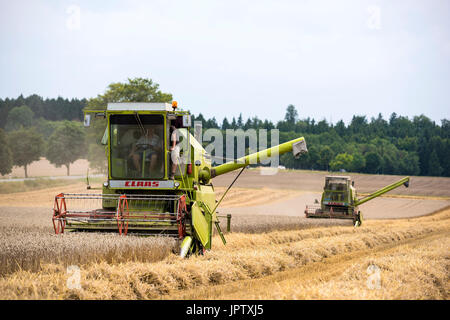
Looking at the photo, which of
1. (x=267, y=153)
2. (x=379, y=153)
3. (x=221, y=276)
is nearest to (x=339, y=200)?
(x=267, y=153)

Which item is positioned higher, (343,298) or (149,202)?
(149,202)

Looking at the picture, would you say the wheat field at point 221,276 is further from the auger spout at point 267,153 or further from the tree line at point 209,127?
the tree line at point 209,127

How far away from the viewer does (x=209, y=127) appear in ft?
353

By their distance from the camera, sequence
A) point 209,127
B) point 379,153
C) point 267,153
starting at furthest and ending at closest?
1. point 209,127
2. point 379,153
3. point 267,153

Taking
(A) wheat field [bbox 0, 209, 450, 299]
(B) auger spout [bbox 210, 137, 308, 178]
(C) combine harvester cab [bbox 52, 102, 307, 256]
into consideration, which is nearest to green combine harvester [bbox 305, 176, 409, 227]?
(B) auger spout [bbox 210, 137, 308, 178]

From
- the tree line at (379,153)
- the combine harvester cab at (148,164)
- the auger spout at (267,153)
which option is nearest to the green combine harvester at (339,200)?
the auger spout at (267,153)

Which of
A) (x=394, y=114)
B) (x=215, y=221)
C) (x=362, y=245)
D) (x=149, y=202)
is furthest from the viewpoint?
(x=394, y=114)

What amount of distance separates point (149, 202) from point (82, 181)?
1477 inches

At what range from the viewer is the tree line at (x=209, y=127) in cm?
4203

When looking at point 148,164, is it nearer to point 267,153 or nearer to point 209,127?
point 267,153

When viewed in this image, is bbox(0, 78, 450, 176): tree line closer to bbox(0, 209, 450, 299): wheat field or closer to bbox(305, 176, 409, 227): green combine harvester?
bbox(305, 176, 409, 227): green combine harvester

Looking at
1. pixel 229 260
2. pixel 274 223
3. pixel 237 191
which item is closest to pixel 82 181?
pixel 237 191

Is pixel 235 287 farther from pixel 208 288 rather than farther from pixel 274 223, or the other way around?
pixel 274 223

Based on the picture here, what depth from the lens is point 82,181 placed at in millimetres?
46062
